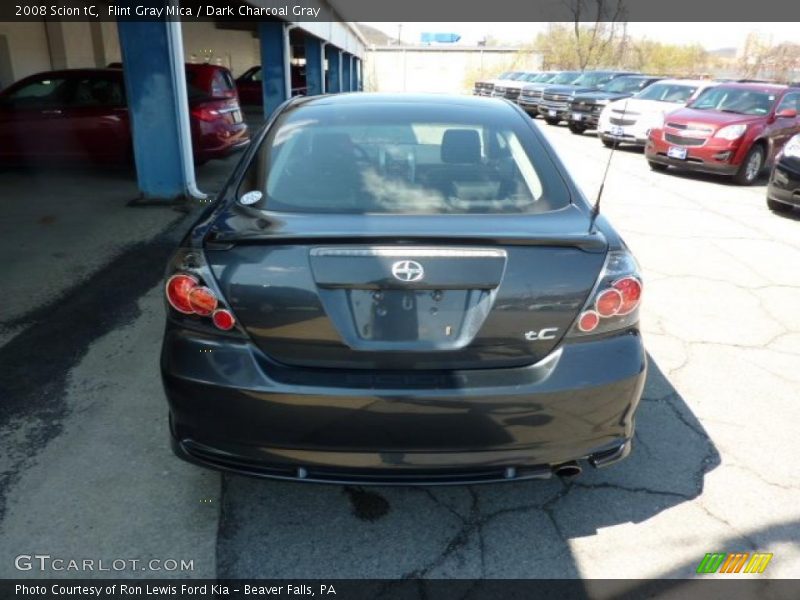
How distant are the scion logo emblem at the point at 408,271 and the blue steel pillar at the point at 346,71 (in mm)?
32569

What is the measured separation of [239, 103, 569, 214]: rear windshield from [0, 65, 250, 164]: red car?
23.3ft

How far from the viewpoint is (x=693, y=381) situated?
12.1ft

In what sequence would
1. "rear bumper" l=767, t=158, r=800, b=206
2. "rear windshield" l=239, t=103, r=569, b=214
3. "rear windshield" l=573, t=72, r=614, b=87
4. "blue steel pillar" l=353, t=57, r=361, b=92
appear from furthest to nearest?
"blue steel pillar" l=353, t=57, r=361, b=92 → "rear windshield" l=573, t=72, r=614, b=87 → "rear bumper" l=767, t=158, r=800, b=206 → "rear windshield" l=239, t=103, r=569, b=214

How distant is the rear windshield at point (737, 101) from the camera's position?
11.1m

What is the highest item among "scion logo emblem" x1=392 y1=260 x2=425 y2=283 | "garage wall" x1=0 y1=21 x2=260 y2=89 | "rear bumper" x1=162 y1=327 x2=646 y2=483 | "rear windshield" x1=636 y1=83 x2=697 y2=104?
"garage wall" x1=0 y1=21 x2=260 y2=89

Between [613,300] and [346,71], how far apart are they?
3478cm

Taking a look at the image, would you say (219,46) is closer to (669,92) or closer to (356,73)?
(356,73)

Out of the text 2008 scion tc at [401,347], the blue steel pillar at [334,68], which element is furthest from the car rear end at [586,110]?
the text 2008 scion tc at [401,347]

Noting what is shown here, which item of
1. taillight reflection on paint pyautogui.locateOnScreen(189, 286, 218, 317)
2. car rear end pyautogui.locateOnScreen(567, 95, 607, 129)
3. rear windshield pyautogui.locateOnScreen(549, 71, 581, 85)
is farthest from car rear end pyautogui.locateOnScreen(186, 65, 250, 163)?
rear windshield pyautogui.locateOnScreen(549, 71, 581, 85)

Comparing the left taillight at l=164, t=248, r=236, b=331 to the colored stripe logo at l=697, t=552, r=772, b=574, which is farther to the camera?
the colored stripe logo at l=697, t=552, r=772, b=574

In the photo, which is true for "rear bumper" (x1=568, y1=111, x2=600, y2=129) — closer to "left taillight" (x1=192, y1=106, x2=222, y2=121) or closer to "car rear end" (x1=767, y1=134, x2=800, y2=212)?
"car rear end" (x1=767, y1=134, x2=800, y2=212)

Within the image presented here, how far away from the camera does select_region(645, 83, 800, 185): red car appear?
10.5 m

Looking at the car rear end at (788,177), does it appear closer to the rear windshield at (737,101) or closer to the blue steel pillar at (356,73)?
the rear windshield at (737,101)

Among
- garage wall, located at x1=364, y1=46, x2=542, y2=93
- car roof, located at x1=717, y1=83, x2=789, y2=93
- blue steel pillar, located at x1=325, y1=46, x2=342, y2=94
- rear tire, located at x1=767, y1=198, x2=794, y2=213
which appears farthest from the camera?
garage wall, located at x1=364, y1=46, x2=542, y2=93
